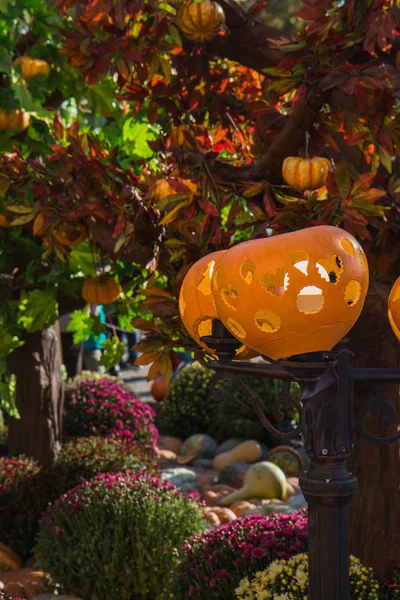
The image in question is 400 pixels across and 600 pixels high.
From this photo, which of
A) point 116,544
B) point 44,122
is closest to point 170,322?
point 116,544

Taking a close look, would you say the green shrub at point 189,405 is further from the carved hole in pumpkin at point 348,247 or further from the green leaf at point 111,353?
the carved hole in pumpkin at point 348,247

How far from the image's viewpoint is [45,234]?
4.69 metres

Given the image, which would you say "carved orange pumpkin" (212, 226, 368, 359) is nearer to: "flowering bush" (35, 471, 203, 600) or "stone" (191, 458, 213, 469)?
"flowering bush" (35, 471, 203, 600)

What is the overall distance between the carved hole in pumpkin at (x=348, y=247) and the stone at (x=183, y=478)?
7403mm

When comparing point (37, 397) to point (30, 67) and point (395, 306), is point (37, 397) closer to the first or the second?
point (30, 67)

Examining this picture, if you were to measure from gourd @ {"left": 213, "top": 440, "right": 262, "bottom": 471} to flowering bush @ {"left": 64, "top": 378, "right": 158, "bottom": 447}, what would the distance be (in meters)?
1.21

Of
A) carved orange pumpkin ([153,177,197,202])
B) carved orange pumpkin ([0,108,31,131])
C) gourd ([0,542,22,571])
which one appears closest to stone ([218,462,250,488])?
gourd ([0,542,22,571])

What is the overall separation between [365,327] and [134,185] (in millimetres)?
1426

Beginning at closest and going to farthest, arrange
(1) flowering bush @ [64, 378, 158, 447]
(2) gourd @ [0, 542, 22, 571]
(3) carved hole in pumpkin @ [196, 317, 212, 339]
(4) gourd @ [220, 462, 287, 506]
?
(3) carved hole in pumpkin @ [196, 317, 212, 339] → (2) gourd @ [0, 542, 22, 571] → (4) gourd @ [220, 462, 287, 506] → (1) flowering bush @ [64, 378, 158, 447]

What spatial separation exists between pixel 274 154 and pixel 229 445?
7.33m

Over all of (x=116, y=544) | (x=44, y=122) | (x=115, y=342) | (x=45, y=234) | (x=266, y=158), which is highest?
(x=44, y=122)

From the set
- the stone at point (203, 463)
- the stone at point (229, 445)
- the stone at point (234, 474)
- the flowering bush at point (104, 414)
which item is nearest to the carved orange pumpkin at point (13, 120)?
the flowering bush at point (104, 414)

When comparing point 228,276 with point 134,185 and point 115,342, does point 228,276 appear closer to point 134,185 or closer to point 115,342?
point 134,185

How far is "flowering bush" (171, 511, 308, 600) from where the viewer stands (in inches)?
177
